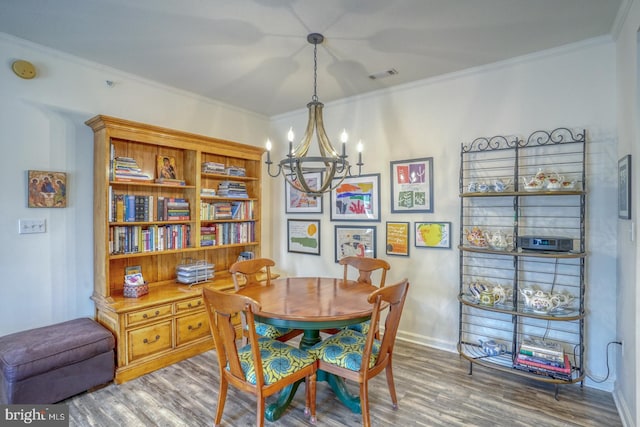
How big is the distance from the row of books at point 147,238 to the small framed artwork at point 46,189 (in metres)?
0.47

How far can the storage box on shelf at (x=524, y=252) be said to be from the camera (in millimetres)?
2500

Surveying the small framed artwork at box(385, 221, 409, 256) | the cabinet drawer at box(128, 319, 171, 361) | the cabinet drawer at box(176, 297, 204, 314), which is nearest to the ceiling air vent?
the small framed artwork at box(385, 221, 409, 256)

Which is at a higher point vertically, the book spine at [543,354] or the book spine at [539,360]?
the book spine at [543,354]

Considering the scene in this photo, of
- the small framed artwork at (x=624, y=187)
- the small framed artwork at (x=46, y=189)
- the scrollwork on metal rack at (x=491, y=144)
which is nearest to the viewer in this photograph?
the small framed artwork at (x=624, y=187)

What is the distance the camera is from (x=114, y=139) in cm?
307

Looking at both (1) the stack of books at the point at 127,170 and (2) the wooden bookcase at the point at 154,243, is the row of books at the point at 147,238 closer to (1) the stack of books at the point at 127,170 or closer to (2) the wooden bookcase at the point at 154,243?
(2) the wooden bookcase at the point at 154,243

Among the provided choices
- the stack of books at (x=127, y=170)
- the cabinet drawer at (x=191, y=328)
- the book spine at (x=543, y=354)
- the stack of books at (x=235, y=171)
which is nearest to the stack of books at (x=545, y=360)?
the book spine at (x=543, y=354)

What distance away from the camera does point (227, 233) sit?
152 inches

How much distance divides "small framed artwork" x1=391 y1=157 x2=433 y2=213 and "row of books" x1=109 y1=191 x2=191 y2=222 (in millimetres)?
2213

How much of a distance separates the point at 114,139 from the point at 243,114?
1649 mm

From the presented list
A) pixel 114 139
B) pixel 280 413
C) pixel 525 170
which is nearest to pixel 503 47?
pixel 525 170

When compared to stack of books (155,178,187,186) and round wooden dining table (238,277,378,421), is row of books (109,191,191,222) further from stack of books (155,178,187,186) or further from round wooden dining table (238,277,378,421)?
round wooden dining table (238,277,378,421)

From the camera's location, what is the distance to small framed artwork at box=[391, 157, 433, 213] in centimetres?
334

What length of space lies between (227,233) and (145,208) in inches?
38.3
